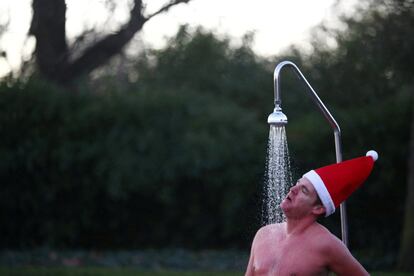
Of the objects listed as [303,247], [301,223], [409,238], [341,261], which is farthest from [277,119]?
[409,238]

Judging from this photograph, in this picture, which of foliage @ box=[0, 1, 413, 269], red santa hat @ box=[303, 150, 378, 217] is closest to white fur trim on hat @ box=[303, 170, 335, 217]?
red santa hat @ box=[303, 150, 378, 217]

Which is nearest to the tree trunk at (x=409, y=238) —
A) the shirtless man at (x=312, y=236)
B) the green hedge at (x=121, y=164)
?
the green hedge at (x=121, y=164)

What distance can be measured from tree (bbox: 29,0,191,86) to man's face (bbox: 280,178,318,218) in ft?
23.1

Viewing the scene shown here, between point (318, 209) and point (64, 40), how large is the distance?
8763 mm

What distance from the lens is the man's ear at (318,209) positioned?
4.21m

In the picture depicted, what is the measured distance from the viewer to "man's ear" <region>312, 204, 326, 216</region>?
166 inches

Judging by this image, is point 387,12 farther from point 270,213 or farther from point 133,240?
point 270,213

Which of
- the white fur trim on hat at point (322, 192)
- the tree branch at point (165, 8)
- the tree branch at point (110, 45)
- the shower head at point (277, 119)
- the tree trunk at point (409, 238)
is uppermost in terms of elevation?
the tree branch at point (165, 8)

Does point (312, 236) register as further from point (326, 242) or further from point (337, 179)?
point (337, 179)

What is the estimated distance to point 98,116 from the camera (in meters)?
13.5

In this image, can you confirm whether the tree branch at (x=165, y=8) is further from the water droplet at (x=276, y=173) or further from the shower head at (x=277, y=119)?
the shower head at (x=277, y=119)

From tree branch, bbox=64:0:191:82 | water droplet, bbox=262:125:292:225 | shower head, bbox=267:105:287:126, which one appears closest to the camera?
shower head, bbox=267:105:287:126

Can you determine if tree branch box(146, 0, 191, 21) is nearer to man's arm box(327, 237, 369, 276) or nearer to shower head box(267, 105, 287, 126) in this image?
shower head box(267, 105, 287, 126)

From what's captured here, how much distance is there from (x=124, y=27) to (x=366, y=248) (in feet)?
14.6
